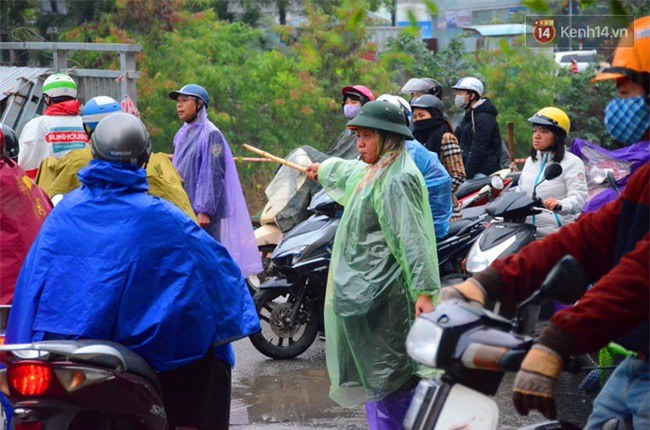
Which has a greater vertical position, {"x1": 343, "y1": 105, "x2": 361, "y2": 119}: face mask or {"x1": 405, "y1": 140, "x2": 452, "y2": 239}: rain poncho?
{"x1": 343, "y1": 105, "x2": 361, "y2": 119}: face mask

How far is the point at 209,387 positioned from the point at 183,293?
48cm

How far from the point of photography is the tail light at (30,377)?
379 centimetres

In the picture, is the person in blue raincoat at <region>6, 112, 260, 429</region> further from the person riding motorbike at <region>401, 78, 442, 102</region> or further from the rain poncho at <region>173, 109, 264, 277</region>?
the person riding motorbike at <region>401, 78, 442, 102</region>

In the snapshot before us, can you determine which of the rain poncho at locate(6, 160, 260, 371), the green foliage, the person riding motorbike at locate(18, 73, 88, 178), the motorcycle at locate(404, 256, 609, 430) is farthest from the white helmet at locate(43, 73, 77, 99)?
the green foliage

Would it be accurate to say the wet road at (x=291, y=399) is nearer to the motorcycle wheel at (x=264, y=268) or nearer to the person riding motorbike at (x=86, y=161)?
the person riding motorbike at (x=86, y=161)

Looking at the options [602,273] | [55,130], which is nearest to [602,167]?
[55,130]

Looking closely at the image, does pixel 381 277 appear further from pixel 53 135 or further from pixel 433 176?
pixel 53 135

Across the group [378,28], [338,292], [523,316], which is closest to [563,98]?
[378,28]

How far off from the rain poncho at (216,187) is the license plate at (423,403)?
6275 millimetres

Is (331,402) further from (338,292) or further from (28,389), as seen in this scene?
(28,389)

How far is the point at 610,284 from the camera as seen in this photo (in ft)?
9.08

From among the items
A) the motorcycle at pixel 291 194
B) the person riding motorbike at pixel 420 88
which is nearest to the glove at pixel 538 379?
the motorcycle at pixel 291 194

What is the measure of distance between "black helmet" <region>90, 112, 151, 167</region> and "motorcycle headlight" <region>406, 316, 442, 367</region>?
1914mm

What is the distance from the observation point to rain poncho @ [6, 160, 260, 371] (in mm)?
4117
